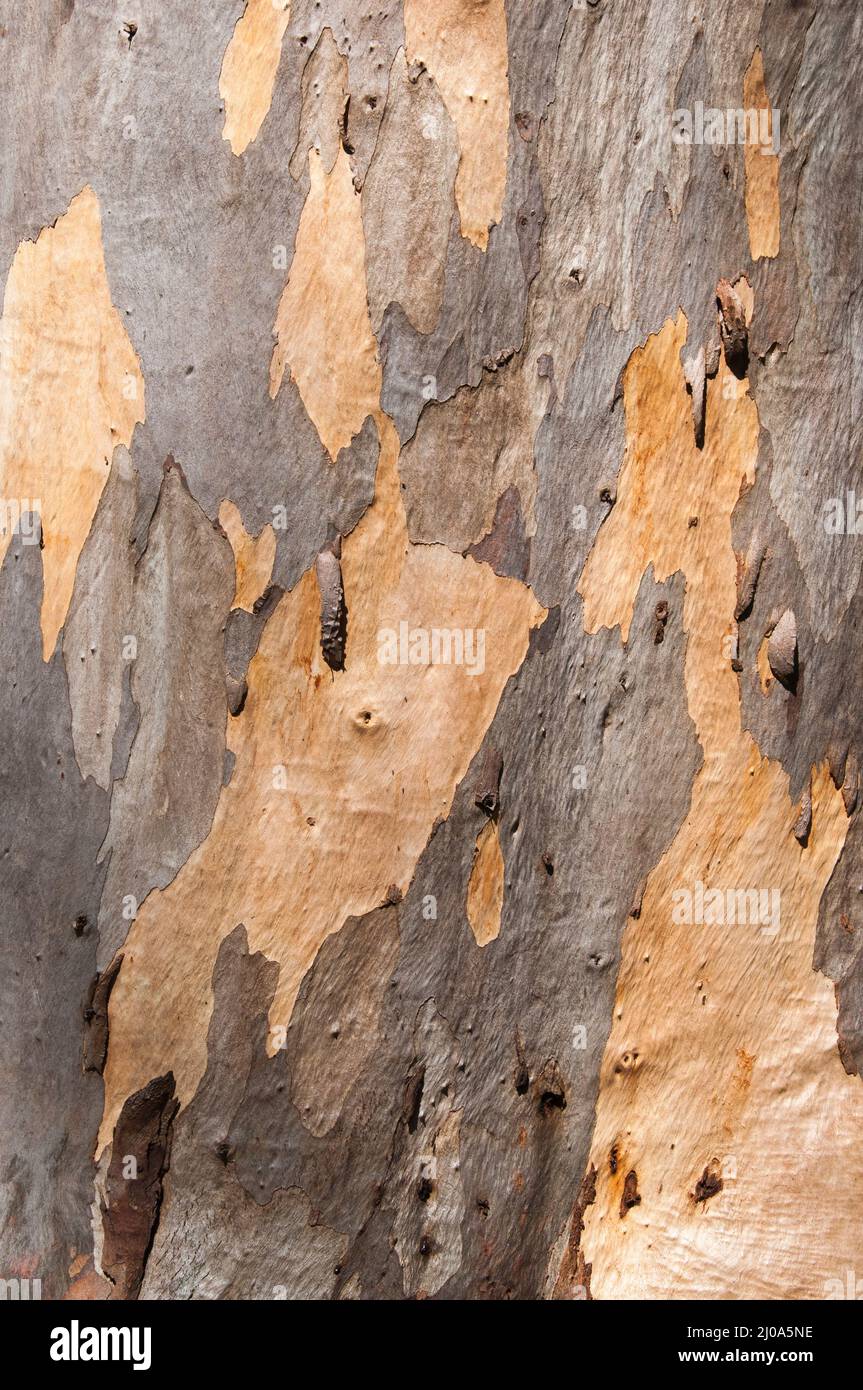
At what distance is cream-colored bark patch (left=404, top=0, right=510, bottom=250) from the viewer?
125 cm

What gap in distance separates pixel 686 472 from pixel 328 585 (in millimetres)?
477

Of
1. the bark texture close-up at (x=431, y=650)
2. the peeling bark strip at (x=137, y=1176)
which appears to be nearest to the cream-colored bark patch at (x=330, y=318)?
the bark texture close-up at (x=431, y=650)

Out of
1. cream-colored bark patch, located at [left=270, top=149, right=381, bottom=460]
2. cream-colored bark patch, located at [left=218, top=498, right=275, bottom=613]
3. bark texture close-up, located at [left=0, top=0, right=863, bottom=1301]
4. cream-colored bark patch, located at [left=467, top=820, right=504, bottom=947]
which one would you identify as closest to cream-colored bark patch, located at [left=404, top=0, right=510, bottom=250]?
bark texture close-up, located at [left=0, top=0, right=863, bottom=1301]

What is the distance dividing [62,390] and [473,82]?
641mm

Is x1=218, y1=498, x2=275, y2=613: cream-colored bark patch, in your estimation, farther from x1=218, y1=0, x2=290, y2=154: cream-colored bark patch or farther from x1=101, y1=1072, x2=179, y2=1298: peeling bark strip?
x1=101, y1=1072, x2=179, y2=1298: peeling bark strip

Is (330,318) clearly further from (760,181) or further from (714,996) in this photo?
(714,996)

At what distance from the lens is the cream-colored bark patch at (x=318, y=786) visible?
4.13 ft

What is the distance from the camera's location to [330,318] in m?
1.26

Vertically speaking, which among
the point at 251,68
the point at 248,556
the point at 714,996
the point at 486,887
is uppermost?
the point at 251,68

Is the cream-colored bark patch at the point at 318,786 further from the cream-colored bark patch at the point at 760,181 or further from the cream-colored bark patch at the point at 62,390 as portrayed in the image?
the cream-colored bark patch at the point at 760,181

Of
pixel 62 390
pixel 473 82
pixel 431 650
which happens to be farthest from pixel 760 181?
pixel 62 390

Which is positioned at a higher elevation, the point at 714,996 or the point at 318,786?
the point at 318,786

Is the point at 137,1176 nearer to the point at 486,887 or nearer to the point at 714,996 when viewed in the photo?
the point at 486,887

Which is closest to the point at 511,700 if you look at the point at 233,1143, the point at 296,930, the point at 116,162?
the point at 296,930
